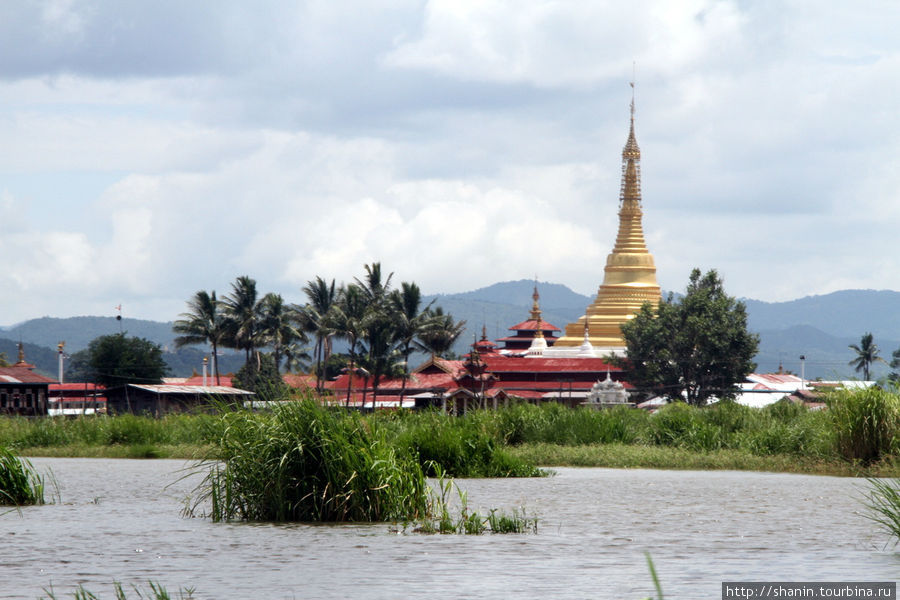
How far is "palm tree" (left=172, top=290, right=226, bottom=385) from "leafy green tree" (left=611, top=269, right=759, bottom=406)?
2527cm

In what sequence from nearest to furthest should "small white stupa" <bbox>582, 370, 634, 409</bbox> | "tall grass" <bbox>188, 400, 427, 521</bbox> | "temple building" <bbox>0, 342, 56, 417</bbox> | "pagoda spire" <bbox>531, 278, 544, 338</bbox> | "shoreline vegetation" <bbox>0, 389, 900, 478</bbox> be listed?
"tall grass" <bbox>188, 400, 427, 521</bbox> → "shoreline vegetation" <bbox>0, 389, 900, 478</bbox> → "temple building" <bbox>0, 342, 56, 417</bbox> → "small white stupa" <bbox>582, 370, 634, 409</bbox> → "pagoda spire" <bbox>531, 278, 544, 338</bbox>

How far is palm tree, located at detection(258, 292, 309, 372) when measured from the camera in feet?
272

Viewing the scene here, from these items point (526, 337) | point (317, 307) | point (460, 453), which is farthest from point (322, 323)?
point (460, 453)

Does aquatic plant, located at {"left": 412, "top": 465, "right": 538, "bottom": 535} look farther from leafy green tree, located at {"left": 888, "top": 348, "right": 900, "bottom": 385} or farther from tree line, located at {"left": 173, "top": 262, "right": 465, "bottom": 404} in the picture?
tree line, located at {"left": 173, "top": 262, "right": 465, "bottom": 404}

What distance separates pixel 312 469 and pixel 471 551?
290cm

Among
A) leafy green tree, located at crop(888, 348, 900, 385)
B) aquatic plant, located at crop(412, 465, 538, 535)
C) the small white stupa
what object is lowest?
aquatic plant, located at crop(412, 465, 538, 535)

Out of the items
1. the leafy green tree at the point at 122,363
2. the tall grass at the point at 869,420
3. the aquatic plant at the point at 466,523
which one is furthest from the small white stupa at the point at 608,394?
the aquatic plant at the point at 466,523

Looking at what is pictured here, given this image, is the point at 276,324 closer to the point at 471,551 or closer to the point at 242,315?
the point at 242,315

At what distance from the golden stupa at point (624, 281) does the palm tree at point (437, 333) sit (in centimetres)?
757

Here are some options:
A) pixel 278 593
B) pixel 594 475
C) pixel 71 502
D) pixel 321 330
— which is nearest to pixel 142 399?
pixel 321 330

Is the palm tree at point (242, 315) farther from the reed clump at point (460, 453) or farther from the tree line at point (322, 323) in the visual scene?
the reed clump at point (460, 453)

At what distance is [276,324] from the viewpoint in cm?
8319

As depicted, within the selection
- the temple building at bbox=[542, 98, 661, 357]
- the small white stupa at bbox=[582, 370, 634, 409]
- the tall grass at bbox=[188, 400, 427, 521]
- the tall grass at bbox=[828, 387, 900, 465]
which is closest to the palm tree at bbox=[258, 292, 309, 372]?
the temple building at bbox=[542, 98, 661, 357]

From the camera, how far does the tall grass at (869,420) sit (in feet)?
82.7
